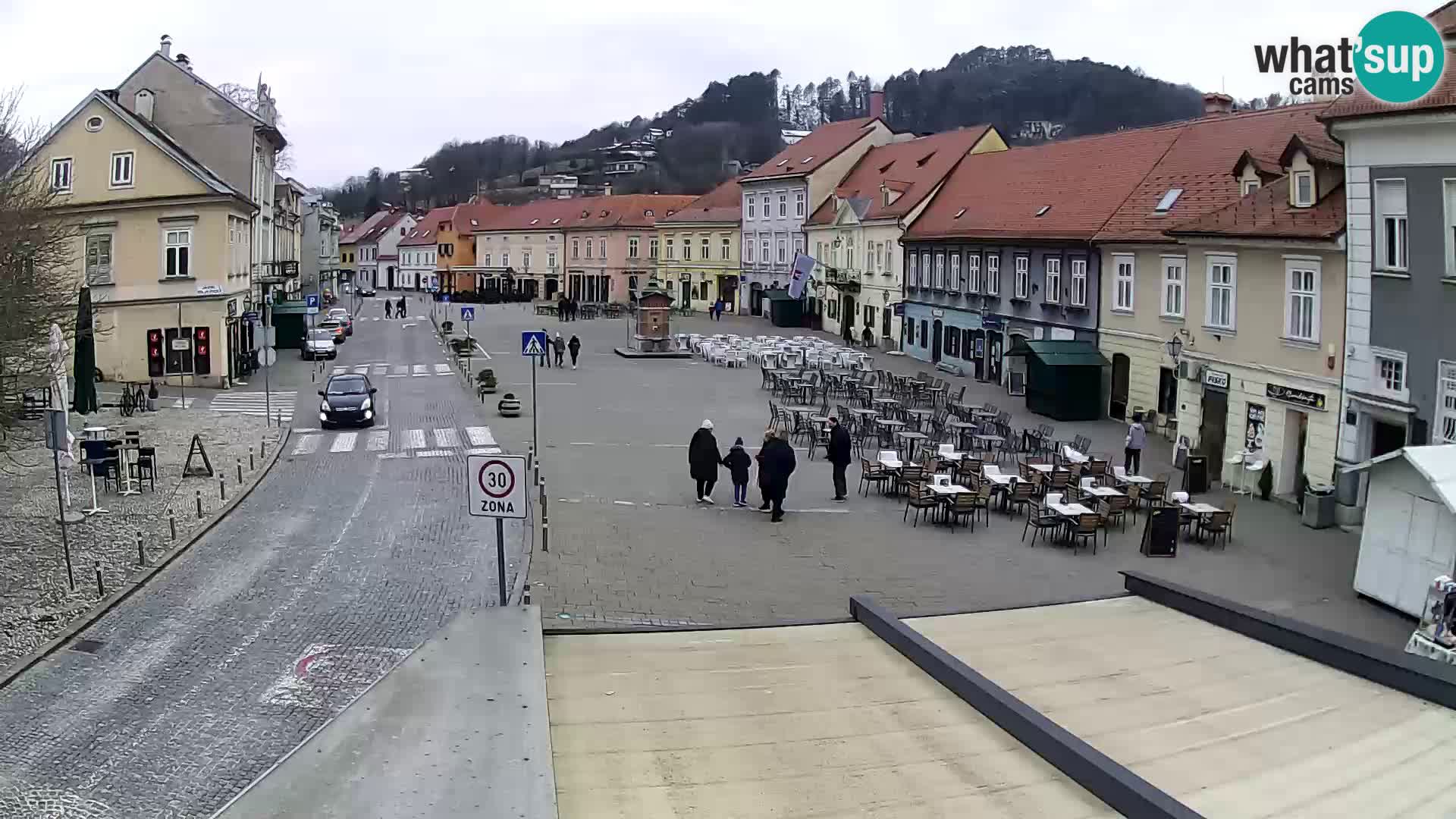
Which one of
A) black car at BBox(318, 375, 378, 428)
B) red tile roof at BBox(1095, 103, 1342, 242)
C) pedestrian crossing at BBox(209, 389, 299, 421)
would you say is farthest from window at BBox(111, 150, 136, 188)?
red tile roof at BBox(1095, 103, 1342, 242)

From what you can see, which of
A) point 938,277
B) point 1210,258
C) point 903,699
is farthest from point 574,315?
point 903,699

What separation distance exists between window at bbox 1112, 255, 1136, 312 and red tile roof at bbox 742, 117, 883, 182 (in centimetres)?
3665

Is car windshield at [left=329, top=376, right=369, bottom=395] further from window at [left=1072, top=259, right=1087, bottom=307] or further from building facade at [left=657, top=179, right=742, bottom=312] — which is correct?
building facade at [left=657, top=179, right=742, bottom=312]

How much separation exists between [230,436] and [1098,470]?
66.9 ft

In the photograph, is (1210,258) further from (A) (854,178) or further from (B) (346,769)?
(A) (854,178)

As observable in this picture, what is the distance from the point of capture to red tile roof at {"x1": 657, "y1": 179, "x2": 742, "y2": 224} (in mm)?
85625

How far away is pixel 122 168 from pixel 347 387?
485 inches

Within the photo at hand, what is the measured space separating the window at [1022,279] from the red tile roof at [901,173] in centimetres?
1274

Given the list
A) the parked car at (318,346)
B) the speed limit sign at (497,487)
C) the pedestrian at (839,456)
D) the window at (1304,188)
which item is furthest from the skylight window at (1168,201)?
the parked car at (318,346)

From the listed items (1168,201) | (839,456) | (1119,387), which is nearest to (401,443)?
(839,456)

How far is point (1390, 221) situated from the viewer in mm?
21094

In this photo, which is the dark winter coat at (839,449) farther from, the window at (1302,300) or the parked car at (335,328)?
the parked car at (335,328)

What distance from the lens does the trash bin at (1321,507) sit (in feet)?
72.2

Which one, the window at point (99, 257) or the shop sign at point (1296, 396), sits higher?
the window at point (99, 257)
